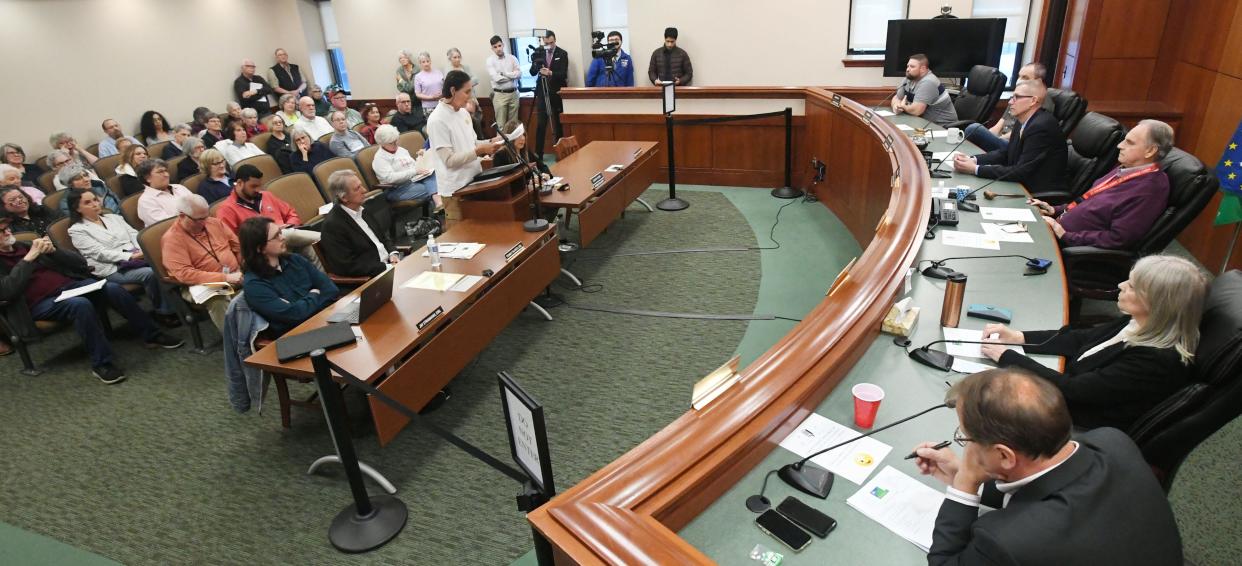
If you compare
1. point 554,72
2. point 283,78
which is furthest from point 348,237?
point 283,78

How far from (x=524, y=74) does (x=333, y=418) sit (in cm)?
833

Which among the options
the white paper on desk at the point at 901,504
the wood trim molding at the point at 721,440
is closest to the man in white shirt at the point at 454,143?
the wood trim molding at the point at 721,440

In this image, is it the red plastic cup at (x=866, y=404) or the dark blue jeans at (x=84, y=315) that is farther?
the dark blue jeans at (x=84, y=315)

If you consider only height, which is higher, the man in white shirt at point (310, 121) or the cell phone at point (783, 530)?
the man in white shirt at point (310, 121)

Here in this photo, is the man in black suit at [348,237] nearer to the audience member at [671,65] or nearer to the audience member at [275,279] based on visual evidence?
the audience member at [275,279]

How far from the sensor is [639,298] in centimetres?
455

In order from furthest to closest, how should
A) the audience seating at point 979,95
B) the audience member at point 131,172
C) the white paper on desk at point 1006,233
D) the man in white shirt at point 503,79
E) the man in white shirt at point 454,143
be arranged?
1. the man in white shirt at point 503,79
2. the audience seating at point 979,95
3. the audience member at point 131,172
4. the man in white shirt at point 454,143
5. the white paper on desk at point 1006,233

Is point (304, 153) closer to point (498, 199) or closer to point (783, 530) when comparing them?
point (498, 199)

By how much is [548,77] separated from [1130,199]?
21.9ft

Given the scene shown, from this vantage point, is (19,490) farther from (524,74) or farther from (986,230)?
(524,74)

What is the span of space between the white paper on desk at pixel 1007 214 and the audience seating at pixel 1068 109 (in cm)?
121

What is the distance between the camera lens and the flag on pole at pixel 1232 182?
3768 mm

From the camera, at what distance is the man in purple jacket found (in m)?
3.26

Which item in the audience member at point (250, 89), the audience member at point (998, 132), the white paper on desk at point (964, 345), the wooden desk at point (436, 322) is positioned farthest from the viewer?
the audience member at point (250, 89)
